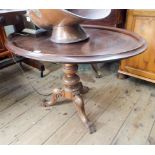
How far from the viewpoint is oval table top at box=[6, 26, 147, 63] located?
0.84 meters

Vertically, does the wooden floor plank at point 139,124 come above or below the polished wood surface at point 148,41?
below

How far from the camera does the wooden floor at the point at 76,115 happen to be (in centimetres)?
118

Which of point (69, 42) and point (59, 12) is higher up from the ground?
point (59, 12)

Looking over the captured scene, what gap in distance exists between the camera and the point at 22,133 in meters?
1.22

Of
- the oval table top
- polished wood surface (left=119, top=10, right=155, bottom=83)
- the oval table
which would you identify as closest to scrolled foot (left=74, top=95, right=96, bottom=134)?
the oval table

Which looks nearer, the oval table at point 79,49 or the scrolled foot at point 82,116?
the oval table at point 79,49

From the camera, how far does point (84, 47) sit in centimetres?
97

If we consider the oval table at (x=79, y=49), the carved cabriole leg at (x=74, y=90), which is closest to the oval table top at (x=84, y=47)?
the oval table at (x=79, y=49)

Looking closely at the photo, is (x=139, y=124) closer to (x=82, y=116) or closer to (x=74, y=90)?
(x=82, y=116)

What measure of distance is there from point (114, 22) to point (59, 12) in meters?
0.83

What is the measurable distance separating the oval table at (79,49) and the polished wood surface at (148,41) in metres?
0.39

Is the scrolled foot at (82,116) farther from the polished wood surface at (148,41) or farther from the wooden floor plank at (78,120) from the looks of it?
the polished wood surface at (148,41)
